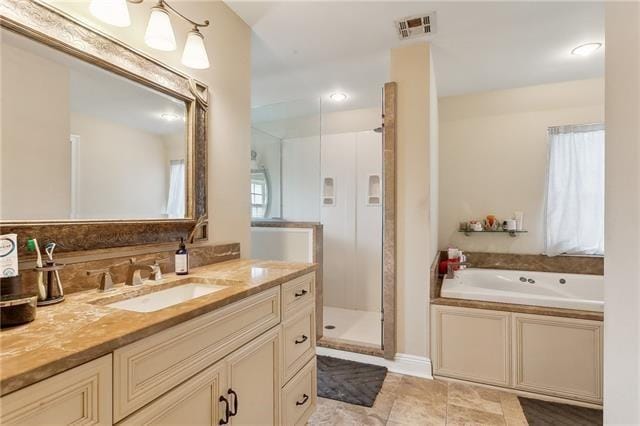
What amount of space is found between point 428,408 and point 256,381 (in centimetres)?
134

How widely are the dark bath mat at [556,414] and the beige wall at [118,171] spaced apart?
252 centimetres

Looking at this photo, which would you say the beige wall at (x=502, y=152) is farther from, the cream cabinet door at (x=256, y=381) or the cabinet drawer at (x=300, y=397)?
the cream cabinet door at (x=256, y=381)

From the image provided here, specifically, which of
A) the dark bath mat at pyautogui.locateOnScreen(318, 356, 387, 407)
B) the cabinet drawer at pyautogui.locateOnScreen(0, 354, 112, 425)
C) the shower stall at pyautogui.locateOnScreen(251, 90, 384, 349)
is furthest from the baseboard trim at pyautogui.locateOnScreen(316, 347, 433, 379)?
the cabinet drawer at pyautogui.locateOnScreen(0, 354, 112, 425)

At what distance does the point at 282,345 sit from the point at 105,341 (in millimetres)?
866

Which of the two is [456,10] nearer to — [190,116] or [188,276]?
[190,116]

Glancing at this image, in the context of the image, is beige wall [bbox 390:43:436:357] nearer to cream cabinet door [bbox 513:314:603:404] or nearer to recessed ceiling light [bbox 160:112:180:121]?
cream cabinet door [bbox 513:314:603:404]

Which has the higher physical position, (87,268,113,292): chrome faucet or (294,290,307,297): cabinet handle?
(87,268,113,292): chrome faucet

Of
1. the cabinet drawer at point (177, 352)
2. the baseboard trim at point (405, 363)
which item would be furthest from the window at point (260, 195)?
the cabinet drawer at point (177, 352)

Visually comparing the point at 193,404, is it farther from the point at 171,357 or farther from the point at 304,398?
the point at 304,398

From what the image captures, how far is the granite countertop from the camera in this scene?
596 mm

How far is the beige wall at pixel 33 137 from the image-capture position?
98 cm

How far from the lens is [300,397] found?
5.32ft

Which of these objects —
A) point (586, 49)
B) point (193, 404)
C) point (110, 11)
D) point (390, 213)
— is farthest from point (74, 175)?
point (586, 49)

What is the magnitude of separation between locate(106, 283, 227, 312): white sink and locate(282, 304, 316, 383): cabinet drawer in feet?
1.35
